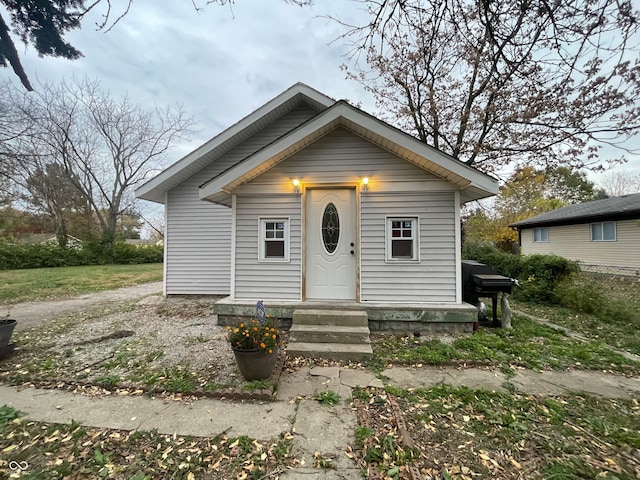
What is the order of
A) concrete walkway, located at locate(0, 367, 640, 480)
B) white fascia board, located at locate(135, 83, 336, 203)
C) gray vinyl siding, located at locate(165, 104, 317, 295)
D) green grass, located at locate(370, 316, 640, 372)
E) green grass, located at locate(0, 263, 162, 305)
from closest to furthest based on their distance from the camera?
concrete walkway, located at locate(0, 367, 640, 480), green grass, located at locate(370, 316, 640, 372), white fascia board, located at locate(135, 83, 336, 203), gray vinyl siding, located at locate(165, 104, 317, 295), green grass, located at locate(0, 263, 162, 305)

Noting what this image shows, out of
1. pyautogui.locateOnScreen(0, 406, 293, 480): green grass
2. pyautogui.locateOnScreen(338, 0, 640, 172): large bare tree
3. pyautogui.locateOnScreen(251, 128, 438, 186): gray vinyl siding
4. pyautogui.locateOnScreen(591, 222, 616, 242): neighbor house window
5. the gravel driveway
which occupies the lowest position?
pyautogui.locateOnScreen(0, 406, 293, 480): green grass

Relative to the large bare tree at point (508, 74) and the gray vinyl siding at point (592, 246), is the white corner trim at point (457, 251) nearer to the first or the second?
the large bare tree at point (508, 74)

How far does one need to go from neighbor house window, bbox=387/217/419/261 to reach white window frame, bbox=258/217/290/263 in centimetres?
202

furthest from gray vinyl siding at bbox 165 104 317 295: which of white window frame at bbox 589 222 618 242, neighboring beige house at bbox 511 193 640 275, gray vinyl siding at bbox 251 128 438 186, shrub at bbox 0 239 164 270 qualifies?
white window frame at bbox 589 222 618 242

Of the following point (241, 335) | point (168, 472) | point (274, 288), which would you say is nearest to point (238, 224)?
point (274, 288)

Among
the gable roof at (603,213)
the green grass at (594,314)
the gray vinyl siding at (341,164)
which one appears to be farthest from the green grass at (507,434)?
the gable roof at (603,213)

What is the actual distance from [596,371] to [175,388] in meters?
5.28

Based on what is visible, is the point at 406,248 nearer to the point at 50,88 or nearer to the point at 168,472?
the point at 168,472

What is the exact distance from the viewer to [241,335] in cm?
319

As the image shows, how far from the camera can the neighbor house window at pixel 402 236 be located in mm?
5180

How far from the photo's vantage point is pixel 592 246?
13.3 m

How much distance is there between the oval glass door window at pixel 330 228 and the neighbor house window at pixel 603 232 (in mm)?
14846

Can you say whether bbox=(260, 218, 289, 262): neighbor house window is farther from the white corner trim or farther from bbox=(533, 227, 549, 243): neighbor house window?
bbox=(533, 227, 549, 243): neighbor house window

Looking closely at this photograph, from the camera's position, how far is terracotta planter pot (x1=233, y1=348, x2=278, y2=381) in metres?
3.07
